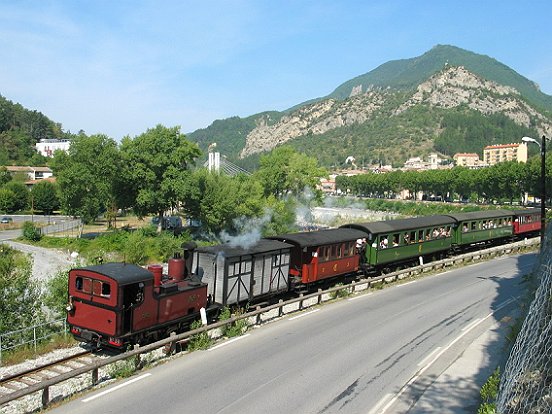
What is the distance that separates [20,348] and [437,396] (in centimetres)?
1328

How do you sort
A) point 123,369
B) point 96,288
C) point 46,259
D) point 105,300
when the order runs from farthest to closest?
point 46,259, point 96,288, point 105,300, point 123,369

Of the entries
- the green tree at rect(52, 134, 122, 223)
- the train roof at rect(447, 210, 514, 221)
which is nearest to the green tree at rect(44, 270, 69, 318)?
the train roof at rect(447, 210, 514, 221)

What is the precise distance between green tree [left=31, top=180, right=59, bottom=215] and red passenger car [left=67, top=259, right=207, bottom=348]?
73.5 m

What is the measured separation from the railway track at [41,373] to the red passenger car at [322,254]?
10.3 m

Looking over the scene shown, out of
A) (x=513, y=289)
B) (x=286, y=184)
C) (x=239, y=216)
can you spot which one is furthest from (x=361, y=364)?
(x=286, y=184)

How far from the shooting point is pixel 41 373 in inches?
525

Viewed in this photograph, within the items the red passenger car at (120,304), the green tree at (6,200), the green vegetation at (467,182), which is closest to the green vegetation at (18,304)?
the red passenger car at (120,304)

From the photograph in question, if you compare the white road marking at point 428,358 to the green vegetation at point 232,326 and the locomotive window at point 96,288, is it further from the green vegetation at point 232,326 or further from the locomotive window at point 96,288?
the locomotive window at point 96,288

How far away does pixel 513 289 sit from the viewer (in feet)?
80.1

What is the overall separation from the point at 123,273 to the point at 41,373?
10.9ft

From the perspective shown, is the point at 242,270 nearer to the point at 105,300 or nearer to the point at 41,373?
the point at 105,300

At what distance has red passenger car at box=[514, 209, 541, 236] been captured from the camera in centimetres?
4569

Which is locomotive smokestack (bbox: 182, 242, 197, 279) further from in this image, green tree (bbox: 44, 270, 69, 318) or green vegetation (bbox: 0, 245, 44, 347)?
green vegetation (bbox: 0, 245, 44, 347)

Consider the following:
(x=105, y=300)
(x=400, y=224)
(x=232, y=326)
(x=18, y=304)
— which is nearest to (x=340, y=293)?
(x=232, y=326)
